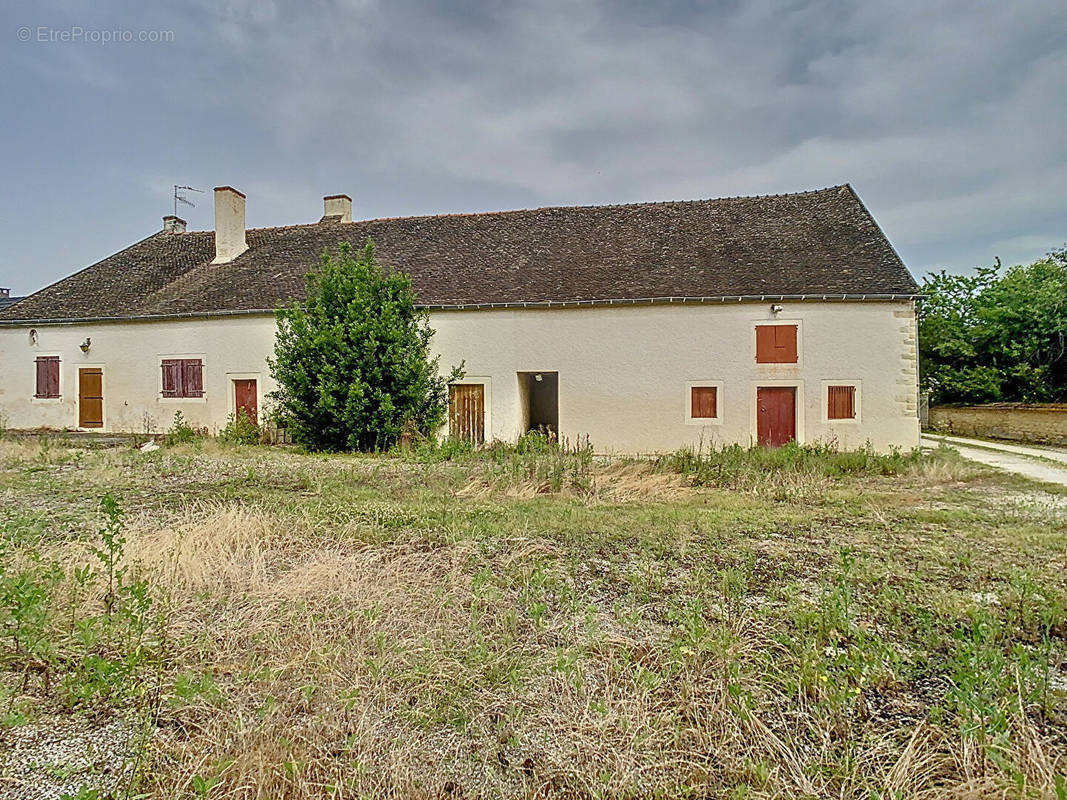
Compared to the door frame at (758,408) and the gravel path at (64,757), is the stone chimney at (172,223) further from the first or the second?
the gravel path at (64,757)

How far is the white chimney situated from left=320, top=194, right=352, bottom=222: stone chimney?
2.45 metres

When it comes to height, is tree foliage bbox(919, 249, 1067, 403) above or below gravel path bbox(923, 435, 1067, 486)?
above

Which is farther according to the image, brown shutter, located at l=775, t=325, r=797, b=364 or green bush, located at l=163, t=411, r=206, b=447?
green bush, located at l=163, t=411, r=206, b=447

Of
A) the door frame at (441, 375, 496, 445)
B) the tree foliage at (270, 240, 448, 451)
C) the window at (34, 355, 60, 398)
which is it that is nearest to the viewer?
the tree foliage at (270, 240, 448, 451)

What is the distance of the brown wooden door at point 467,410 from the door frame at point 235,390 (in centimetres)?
494

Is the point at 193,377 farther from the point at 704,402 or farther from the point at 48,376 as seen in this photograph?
the point at 704,402

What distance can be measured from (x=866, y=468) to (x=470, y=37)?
975 cm

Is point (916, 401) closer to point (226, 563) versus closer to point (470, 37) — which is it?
point (470, 37)

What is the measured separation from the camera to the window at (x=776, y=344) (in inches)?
544

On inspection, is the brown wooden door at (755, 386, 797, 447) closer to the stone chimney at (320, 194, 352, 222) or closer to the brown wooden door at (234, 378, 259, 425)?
the brown wooden door at (234, 378, 259, 425)

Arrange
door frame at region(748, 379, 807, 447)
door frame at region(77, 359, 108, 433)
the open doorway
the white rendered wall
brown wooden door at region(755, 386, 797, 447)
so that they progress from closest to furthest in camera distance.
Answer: the white rendered wall → door frame at region(748, 379, 807, 447) → brown wooden door at region(755, 386, 797, 447) → door frame at region(77, 359, 108, 433) → the open doorway

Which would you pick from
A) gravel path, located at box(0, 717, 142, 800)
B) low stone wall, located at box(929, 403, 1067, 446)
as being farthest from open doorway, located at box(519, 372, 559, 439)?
gravel path, located at box(0, 717, 142, 800)

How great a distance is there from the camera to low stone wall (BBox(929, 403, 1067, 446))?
16.3 metres

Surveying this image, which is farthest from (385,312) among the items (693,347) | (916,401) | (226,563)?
(916,401)
